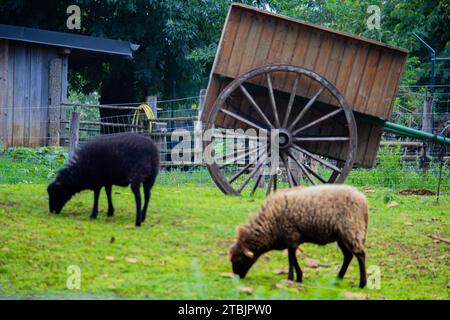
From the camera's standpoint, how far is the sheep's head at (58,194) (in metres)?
9.80

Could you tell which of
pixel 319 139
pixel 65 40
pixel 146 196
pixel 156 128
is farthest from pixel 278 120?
pixel 65 40

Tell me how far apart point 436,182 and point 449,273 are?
663 cm

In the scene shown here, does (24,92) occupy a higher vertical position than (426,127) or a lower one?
lower

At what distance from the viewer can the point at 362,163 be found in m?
12.4

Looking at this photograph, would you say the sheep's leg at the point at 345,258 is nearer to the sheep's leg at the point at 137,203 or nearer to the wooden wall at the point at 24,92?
the sheep's leg at the point at 137,203

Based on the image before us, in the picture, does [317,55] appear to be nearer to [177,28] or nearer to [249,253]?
[249,253]

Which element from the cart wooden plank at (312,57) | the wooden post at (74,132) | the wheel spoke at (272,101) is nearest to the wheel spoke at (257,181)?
the wheel spoke at (272,101)

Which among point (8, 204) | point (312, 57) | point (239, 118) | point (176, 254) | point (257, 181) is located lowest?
point (8, 204)

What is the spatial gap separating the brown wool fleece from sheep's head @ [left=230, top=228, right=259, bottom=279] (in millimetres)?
21

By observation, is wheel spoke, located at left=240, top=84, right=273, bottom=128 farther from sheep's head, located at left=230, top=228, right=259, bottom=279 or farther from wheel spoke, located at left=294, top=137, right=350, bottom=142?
sheep's head, located at left=230, top=228, right=259, bottom=279

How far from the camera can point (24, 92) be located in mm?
17953

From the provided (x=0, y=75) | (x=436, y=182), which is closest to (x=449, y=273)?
(x=436, y=182)

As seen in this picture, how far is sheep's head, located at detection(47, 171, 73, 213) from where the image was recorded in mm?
9805

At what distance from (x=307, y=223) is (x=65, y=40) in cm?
1276
